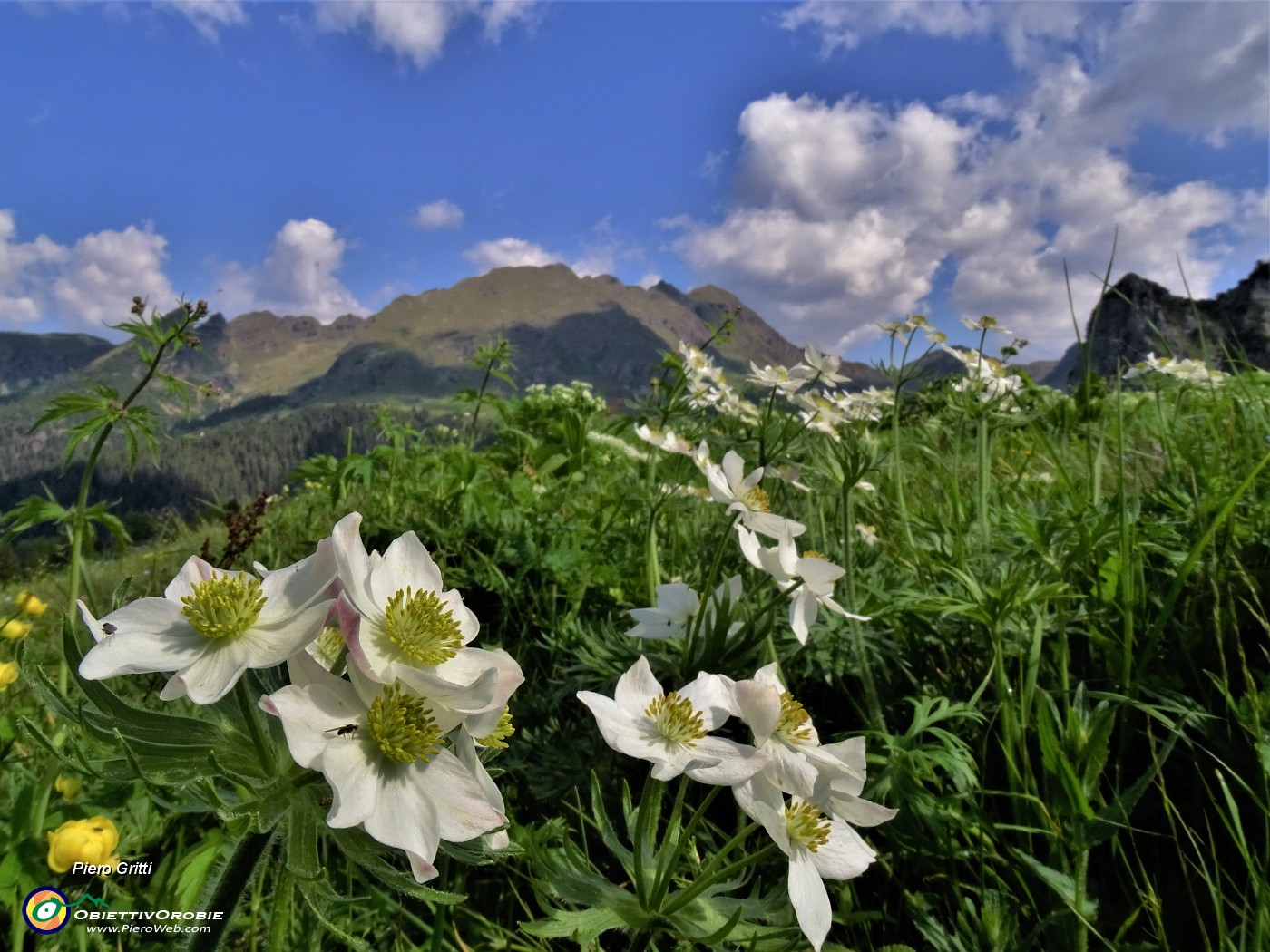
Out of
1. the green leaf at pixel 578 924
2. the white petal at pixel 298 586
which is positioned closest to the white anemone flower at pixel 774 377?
the green leaf at pixel 578 924

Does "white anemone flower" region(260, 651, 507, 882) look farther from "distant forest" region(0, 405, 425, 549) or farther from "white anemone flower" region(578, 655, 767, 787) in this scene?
"distant forest" region(0, 405, 425, 549)

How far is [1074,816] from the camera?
1.45 metres

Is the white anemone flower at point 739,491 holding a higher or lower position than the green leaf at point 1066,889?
higher

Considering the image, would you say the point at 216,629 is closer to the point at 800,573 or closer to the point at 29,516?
the point at 800,573

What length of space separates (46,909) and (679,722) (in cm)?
133

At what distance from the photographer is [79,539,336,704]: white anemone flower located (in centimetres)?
74

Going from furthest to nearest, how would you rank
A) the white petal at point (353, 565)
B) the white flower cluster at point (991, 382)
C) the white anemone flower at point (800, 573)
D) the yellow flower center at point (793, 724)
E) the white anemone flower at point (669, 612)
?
the white flower cluster at point (991, 382) → the white anemone flower at point (669, 612) → the white anemone flower at point (800, 573) → the yellow flower center at point (793, 724) → the white petal at point (353, 565)

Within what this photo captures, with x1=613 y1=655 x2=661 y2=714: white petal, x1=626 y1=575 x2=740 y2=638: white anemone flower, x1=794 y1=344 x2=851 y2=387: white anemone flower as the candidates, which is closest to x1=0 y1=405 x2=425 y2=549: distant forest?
x1=794 y1=344 x2=851 y2=387: white anemone flower

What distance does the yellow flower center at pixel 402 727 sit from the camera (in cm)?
75

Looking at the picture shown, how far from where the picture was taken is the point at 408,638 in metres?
0.83

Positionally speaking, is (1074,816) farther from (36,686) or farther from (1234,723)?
(36,686)

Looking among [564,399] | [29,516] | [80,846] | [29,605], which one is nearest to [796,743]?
[80,846]

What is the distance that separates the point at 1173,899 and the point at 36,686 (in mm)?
2091

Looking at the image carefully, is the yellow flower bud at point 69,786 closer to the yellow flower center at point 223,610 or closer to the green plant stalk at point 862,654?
the yellow flower center at point 223,610
